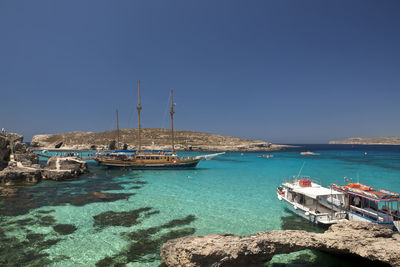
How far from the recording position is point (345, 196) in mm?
14023

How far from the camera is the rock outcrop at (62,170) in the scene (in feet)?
99.7

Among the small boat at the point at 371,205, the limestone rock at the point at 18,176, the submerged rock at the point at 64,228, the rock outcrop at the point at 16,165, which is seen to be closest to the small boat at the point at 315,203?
the small boat at the point at 371,205

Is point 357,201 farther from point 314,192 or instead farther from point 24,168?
point 24,168

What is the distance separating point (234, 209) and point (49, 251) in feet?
42.2

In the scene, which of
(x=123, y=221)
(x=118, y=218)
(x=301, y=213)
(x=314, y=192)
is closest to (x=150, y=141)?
(x=118, y=218)

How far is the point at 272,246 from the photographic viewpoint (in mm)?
7727

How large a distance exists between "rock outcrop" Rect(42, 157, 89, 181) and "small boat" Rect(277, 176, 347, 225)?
29756 mm

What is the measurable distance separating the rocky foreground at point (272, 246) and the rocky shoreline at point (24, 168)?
28589mm

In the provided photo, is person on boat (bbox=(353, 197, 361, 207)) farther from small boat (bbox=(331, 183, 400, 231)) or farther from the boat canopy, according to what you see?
the boat canopy

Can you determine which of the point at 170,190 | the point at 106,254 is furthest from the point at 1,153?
the point at 106,254

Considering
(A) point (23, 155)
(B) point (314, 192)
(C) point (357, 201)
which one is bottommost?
(C) point (357, 201)

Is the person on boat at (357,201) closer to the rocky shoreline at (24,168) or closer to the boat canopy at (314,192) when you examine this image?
the boat canopy at (314,192)

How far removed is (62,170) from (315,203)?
3343 cm

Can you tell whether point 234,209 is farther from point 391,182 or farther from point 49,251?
point 391,182
